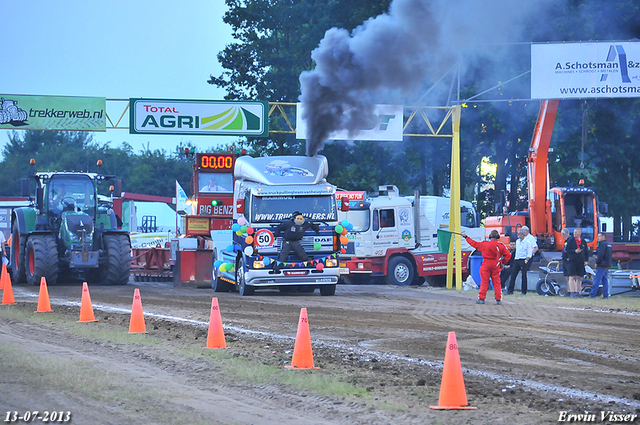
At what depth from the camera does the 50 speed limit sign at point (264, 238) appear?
19453 millimetres

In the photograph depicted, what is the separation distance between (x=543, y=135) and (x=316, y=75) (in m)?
9.86

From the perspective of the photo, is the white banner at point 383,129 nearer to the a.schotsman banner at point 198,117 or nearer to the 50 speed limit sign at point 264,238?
the a.schotsman banner at point 198,117

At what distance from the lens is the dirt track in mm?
7066

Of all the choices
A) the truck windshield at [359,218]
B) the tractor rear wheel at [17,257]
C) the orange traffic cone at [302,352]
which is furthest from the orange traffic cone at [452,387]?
the truck windshield at [359,218]

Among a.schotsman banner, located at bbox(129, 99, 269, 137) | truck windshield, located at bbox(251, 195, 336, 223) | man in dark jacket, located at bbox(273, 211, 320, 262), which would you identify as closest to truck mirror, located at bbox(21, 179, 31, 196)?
truck windshield, located at bbox(251, 195, 336, 223)

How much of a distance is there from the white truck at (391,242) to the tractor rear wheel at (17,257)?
1036cm

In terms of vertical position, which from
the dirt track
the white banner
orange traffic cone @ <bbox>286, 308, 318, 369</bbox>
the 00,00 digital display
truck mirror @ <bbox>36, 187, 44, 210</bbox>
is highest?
the white banner

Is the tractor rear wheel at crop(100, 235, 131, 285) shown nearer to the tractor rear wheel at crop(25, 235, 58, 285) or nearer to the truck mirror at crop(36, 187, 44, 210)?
the tractor rear wheel at crop(25, 235, 58, 285)

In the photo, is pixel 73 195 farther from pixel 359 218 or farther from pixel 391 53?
pixel 391 53

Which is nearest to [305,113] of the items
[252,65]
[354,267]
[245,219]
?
[245,219]

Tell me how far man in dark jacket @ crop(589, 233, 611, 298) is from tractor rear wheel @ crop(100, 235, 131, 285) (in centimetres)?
1309

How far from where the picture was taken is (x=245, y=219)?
20.0 m

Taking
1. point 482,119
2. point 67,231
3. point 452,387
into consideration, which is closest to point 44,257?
point 67,231

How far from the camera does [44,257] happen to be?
22281 mm
